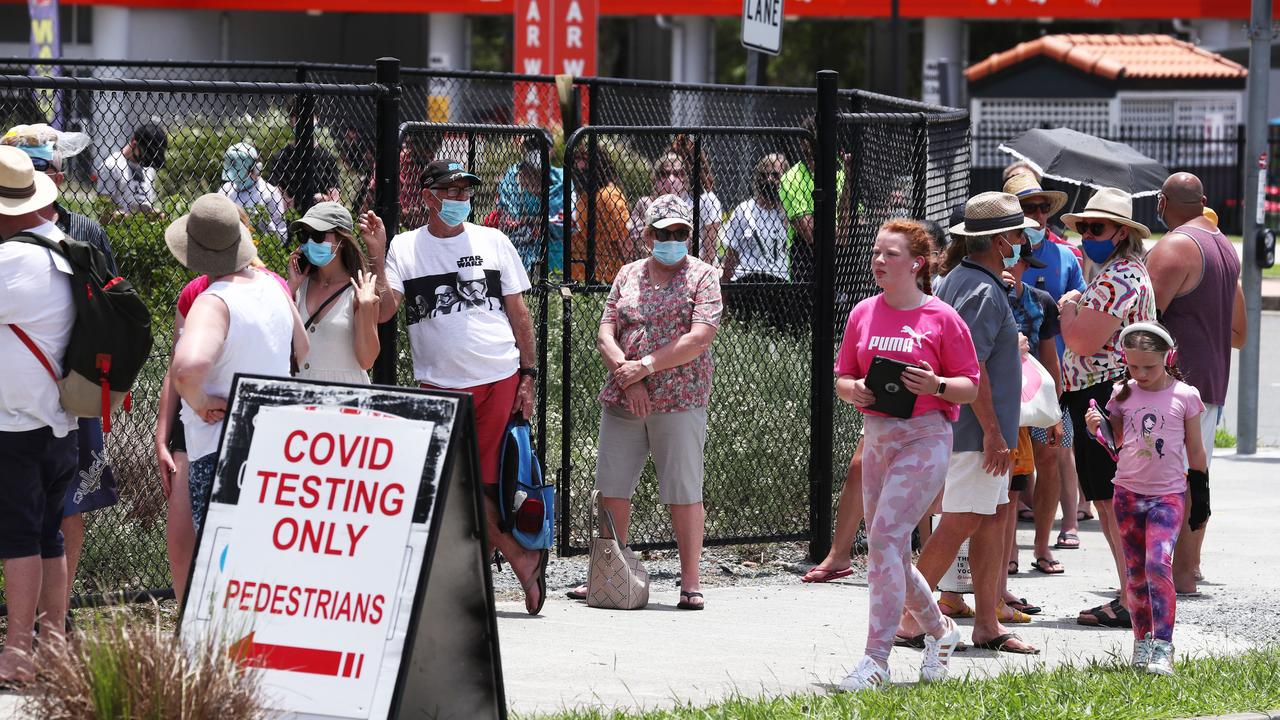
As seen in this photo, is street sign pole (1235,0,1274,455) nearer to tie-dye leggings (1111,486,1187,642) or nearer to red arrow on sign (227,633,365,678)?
tie-dye leggings (1111,486,1187,642)

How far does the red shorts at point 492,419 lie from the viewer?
7094 millimetres

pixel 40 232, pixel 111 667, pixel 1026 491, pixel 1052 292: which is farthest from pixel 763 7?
Answer: pixel 111 667

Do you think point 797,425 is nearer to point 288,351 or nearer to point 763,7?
point 763,7

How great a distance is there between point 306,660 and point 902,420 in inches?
90.2

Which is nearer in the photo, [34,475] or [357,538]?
[357,538]

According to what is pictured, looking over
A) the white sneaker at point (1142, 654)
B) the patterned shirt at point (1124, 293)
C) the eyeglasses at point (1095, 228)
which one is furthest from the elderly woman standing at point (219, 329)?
the eyeglasses at point (1095, 228)

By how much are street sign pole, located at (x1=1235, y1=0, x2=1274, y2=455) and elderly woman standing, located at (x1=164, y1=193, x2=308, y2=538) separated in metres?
→ 7.82

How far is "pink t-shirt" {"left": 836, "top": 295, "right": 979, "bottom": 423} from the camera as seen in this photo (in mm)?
5984

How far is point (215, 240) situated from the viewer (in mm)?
5637

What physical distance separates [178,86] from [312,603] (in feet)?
8.07

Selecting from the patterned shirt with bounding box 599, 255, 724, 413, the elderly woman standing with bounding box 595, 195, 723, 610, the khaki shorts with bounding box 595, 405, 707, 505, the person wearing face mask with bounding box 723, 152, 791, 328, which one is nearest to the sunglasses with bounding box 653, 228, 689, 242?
the elderly woman standing with bounding box 595, 195, 723, 610

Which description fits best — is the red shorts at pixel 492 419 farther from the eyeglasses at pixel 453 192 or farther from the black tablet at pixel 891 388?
the black tablet at pixel 891 388

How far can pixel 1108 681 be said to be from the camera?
5.97m

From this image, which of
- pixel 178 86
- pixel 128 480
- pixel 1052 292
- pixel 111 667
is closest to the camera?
pixel 111 667
